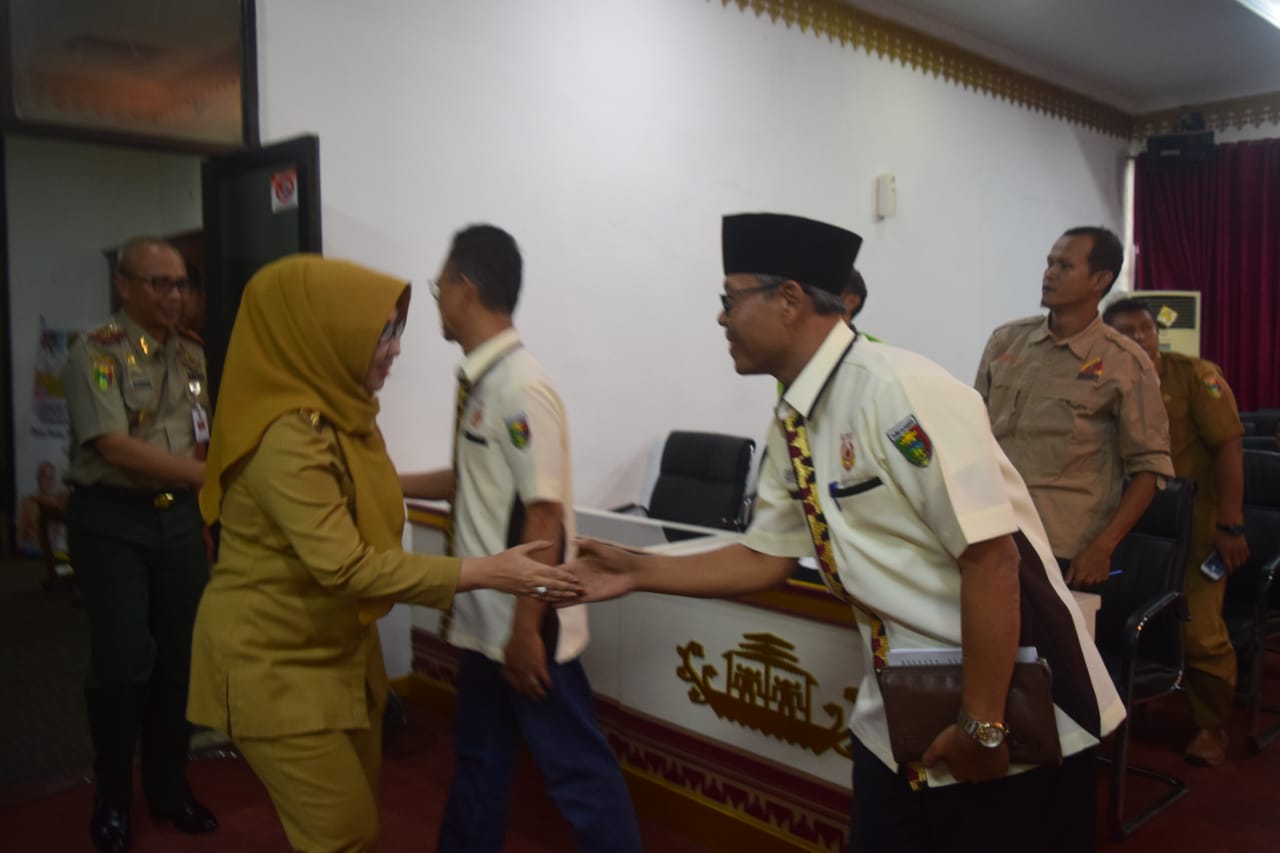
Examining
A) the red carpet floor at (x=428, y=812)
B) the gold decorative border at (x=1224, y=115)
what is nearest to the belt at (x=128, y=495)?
the red carpet floor at (x=428, y=812)

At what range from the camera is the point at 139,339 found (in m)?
2.33

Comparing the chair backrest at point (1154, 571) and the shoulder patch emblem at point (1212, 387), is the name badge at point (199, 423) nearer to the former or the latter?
the chair backrest at point (1154, 571)

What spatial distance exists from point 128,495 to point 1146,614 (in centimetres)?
243

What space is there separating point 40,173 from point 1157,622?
5874 millimetres

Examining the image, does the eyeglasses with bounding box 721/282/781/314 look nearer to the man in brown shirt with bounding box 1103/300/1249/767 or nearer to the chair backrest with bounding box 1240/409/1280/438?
the man in brown shirt with bounding box 1103/300/1249/767

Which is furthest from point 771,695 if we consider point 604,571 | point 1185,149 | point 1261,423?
point 1185,149

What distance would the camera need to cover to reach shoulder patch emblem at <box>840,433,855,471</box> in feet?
3.95

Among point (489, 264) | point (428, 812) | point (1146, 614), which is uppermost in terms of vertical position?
point (489, 264)

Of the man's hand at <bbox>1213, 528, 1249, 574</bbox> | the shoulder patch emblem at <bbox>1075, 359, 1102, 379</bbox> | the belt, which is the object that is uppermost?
the shoulder patch emblem at <bbox>1075, 359, 1102, 379</bbox>

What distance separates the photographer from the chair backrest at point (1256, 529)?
10.3 ft

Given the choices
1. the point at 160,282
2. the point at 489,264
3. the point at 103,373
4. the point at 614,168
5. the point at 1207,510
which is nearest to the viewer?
the point at 489,264

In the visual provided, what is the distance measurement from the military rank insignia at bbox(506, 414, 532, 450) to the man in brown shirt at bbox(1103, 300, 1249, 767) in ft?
7.32

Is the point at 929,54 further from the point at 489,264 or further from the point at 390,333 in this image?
the point at 390,333

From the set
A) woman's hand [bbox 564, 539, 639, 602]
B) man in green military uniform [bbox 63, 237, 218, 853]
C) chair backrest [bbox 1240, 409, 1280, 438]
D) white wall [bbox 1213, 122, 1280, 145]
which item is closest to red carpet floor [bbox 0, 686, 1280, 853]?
man in green military uniform [bbox 63, 237, 218, 853]
